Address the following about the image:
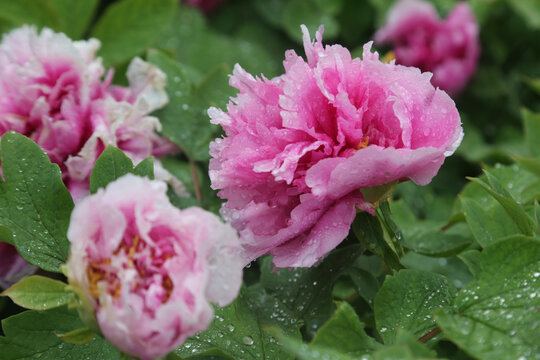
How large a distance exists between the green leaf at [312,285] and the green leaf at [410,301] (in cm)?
8

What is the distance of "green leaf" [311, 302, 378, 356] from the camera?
467mm

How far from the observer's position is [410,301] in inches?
20.6

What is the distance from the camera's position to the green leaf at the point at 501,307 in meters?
0.45

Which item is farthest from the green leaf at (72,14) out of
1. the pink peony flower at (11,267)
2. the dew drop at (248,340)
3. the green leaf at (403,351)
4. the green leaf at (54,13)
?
the green leaf at (403,351)

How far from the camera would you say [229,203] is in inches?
22.0

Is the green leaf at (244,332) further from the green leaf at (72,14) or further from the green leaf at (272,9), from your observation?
the green leaf at (272,9)

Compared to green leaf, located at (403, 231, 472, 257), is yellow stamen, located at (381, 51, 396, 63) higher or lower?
higher

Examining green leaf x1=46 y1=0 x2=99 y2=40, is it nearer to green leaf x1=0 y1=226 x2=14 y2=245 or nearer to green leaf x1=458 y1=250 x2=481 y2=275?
green leaf x1=0 y1=226 x2=14 y2=245

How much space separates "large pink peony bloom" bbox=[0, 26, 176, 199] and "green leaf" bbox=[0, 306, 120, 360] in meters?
0.15

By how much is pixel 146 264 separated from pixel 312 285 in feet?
0.69

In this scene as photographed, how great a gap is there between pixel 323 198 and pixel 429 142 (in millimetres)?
100

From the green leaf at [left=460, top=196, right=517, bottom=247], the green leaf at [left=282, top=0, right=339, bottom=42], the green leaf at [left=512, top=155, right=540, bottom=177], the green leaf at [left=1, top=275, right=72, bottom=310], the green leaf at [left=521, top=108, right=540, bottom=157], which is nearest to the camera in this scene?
the green leaf at [left=1, top=275, right=72, bottom=310]

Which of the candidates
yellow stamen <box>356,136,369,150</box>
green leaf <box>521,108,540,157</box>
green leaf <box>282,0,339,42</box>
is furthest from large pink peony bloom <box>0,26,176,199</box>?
green leaf <box>282,0,339,42</box>

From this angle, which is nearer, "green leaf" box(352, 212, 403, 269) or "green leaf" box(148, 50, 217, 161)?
"green leaf" box(352, 212, 403, 269)
